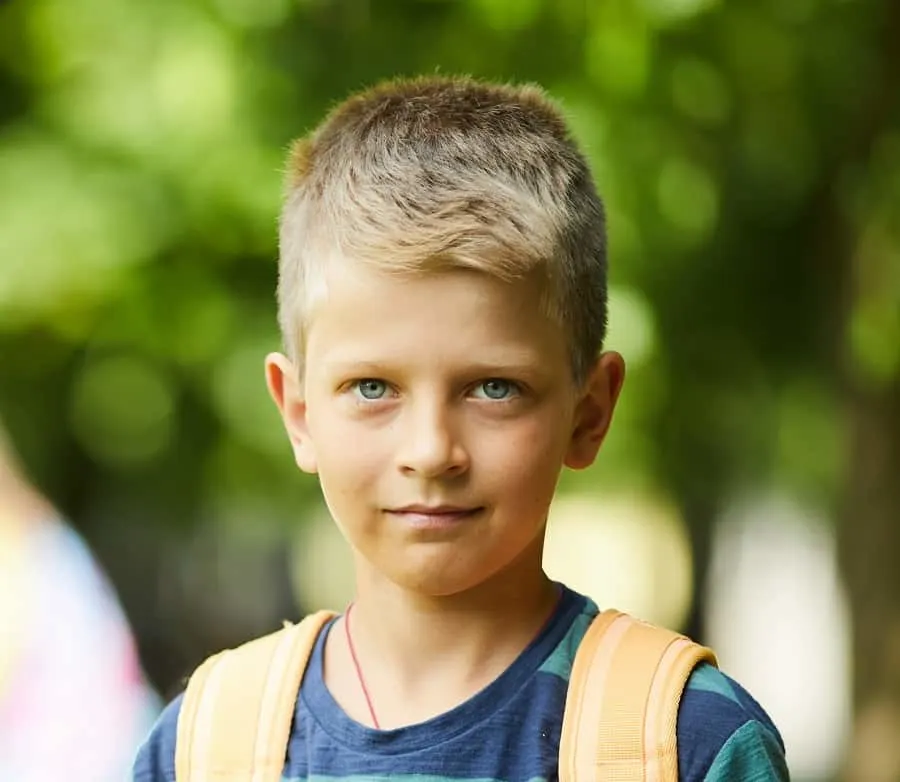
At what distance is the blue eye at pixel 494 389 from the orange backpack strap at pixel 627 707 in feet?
1.30

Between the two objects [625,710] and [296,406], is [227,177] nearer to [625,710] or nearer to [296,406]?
[296,406]

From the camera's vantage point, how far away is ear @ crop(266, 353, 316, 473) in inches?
103

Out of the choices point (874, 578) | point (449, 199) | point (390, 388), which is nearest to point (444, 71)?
point (874, 578)

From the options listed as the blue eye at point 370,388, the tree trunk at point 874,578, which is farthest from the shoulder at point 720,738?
the tree trunk at point 874,578

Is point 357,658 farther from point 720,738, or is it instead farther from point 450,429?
point 720,738

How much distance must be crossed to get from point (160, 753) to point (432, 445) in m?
0.72

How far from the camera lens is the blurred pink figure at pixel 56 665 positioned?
6.10 m

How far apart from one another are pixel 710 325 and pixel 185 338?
3.45m

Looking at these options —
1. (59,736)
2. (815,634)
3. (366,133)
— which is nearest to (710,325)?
(59,736)

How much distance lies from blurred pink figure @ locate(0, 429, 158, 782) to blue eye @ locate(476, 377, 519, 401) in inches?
137

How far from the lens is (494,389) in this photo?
2.38 m

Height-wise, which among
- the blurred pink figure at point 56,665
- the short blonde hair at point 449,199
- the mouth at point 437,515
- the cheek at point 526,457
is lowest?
the blurred pink figure at point 56,665

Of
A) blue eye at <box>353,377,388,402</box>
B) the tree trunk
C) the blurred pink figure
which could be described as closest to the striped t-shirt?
blue eye at <box>353,377,388,402</box>

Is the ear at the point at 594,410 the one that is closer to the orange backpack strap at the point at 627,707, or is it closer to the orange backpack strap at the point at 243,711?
the orange backpack strap at the point at 627,707
